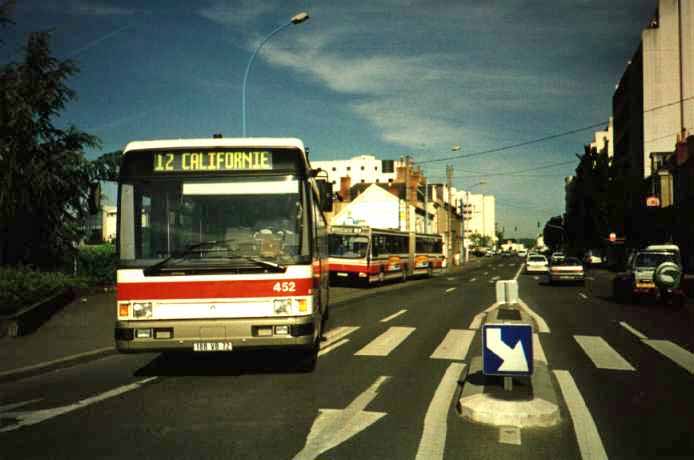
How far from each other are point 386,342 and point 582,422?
5978 millimetres

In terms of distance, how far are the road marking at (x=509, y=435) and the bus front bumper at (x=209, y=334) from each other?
116 inches

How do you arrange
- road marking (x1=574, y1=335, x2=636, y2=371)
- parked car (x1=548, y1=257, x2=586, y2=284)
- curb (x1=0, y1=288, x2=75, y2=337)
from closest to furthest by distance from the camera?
road marking (x1=574, y1=335, x2=636, y2=371)
curb (x1=0, y1=288, x2=75, y2=337)
parked car (x1=548, y1=257, x2=586, y2=284)

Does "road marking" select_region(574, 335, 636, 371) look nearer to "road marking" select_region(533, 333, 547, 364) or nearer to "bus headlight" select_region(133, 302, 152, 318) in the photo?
"road marking" select_region(533, 333, 547, 364)

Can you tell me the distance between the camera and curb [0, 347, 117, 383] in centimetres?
884

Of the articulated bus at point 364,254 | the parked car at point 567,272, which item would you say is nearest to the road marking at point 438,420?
the articulated bus at point 364,254

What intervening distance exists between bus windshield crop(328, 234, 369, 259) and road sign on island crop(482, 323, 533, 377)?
25673 millimetres

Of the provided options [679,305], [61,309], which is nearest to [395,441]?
[61,309]

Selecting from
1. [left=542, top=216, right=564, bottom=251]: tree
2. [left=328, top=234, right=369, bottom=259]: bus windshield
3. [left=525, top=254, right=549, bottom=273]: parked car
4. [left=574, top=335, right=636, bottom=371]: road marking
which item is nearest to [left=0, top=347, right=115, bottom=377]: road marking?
[left=574, top=335, right=636, bottom=371]: road marking

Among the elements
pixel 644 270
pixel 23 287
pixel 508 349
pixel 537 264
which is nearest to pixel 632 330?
pixel 644 270

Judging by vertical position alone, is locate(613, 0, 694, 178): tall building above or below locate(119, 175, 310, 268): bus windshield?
above

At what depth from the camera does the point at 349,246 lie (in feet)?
108

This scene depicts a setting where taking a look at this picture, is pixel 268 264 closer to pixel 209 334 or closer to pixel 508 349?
pixel 209 334

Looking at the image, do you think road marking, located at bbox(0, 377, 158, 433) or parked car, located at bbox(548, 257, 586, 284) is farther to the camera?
parked car, located at bbox(548, 257, 586, 284)

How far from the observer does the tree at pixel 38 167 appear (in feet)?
64.6
